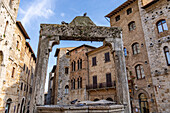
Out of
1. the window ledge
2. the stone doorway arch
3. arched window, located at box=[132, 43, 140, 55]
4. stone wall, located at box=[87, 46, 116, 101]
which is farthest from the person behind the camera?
stone wall, located at box=[87, 46, 116, 101]

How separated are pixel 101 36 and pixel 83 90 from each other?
15.5m

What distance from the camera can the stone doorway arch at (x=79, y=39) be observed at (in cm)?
595

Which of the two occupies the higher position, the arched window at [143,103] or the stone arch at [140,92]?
the stone arch at [140,92]

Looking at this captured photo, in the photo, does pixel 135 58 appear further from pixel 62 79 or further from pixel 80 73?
pixel 62 79

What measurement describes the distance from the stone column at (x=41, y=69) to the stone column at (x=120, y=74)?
305 cm

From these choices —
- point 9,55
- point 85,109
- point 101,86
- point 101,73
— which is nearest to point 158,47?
point 101,73

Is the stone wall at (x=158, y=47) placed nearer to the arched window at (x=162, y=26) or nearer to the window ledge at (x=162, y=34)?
the window ledge at (x=162, y=34)

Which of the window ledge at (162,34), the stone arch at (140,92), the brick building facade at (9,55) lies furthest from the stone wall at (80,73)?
the window ledge at (162,34)

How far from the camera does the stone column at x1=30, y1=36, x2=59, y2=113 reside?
553cm

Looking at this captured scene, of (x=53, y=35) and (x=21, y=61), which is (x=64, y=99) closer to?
(x=21, y=61)

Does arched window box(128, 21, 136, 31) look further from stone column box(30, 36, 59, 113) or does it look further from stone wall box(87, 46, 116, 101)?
stone column box(30, 36, 59, 113)

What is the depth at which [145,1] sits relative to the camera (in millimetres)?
17359

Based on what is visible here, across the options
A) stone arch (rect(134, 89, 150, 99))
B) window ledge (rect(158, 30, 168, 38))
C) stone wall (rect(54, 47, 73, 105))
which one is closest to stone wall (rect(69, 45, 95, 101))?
stone wall (rect(54, 47, 73, 105))

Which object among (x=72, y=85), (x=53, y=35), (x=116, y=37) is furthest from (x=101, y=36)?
(x=72, y=85)
